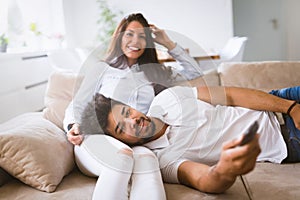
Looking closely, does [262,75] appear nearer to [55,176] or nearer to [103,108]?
[103,108]

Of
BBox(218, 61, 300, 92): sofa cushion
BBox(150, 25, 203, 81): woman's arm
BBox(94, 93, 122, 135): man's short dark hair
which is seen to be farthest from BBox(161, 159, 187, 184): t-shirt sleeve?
BBox(218, 61, 300, 92): sofa cushion

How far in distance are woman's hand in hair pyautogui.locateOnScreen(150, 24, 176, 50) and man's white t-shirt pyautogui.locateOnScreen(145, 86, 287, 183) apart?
0.76ft

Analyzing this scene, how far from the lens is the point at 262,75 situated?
2039 mm

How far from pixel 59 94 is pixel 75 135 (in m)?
0.57

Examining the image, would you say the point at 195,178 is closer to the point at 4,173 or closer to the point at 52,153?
the point at 52,153

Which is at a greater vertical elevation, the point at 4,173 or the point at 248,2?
the point at 248,2

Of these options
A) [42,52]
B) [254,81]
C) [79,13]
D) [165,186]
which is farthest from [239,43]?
[165,186]

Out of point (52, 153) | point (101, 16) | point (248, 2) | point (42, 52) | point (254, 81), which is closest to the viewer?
point (52, 153)

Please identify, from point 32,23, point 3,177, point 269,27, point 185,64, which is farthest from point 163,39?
point 269,27

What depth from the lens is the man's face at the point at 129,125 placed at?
52.2 inches

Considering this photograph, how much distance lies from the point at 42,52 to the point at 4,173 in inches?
88.1

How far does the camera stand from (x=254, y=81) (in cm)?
204

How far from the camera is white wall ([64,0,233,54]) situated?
4.54m

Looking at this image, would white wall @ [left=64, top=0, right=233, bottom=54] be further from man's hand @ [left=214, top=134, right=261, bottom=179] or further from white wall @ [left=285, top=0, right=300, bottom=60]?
man's hand @ [left=214, top=134, right=261, bottom=179]
